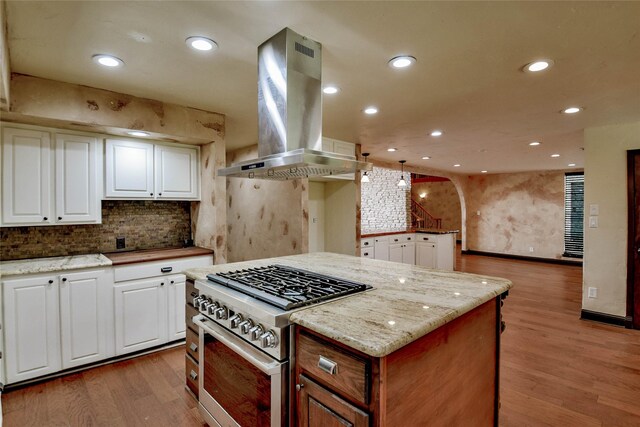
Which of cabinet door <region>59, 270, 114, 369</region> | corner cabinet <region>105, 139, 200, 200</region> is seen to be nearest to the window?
corner cabinet <region>105, 139, 200, 200</region>

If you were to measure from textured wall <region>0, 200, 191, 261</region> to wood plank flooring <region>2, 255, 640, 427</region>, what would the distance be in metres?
1.16

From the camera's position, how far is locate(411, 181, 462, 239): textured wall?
1155 cm

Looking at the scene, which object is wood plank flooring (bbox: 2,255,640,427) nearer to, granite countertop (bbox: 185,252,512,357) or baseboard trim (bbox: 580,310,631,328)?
baseboard trim (bbox: 580,310,631,328)

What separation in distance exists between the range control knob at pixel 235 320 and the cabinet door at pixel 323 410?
42cm

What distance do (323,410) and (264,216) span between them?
12.3 ft

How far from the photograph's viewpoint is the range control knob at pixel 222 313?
1.65 meters

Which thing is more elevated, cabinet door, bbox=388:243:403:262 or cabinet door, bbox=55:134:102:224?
cabinet door, bbox=55:134:102:224

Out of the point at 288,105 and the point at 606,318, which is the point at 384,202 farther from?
the point at 288,105

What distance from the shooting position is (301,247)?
4160 mm

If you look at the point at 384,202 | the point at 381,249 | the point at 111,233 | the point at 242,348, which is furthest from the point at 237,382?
the point at 384,202

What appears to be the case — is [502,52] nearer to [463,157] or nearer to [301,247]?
[301,247]

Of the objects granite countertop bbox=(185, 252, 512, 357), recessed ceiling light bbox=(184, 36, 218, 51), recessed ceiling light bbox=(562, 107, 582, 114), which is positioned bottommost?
granite countertop bbox=(185, 252, 512, 357)

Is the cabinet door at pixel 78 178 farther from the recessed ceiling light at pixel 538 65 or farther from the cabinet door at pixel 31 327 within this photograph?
the recessed ceiling light at pixel 538 65

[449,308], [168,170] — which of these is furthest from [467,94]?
[168,170]
